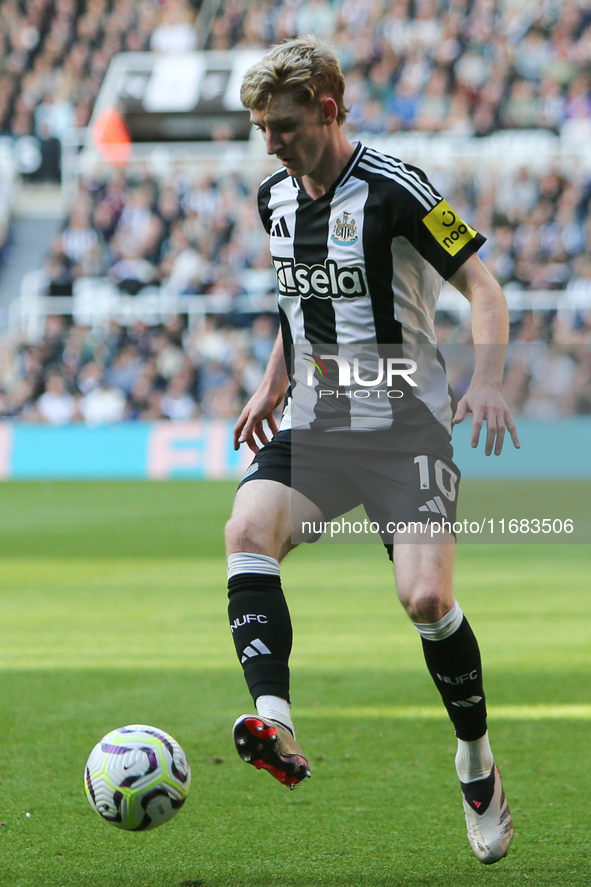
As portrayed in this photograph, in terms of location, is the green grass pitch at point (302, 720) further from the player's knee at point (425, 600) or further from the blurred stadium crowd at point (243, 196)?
the blurred stadium crowd at point (243, 196)


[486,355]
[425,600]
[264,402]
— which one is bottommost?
[425,600]

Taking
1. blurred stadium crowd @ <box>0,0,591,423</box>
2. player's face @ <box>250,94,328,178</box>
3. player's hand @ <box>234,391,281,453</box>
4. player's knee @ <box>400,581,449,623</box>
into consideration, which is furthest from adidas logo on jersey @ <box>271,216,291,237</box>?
blurred stadium crowd @ <box>0,0,591,423</box>

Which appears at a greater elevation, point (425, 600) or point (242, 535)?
point (242, 535)

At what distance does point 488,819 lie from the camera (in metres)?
3.35

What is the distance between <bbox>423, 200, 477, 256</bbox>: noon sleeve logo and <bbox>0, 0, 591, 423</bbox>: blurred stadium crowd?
40.4 ft

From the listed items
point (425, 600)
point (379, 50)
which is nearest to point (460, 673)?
point (425, 600)

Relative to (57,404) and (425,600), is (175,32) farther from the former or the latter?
(425,600)

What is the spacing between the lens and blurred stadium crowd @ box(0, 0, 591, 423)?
17391 millimetres

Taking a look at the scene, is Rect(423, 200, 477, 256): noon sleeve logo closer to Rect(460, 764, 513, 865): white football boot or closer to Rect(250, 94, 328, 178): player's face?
Rect(250, 94, 328, 178): player's face

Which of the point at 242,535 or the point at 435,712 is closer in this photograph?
the point at 242,535

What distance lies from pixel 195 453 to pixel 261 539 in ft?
42.1

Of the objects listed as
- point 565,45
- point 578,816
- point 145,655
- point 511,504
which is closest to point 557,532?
point 511,504

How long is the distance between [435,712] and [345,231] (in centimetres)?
237

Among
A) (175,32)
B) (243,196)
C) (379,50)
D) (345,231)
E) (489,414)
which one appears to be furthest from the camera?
(175,32)
